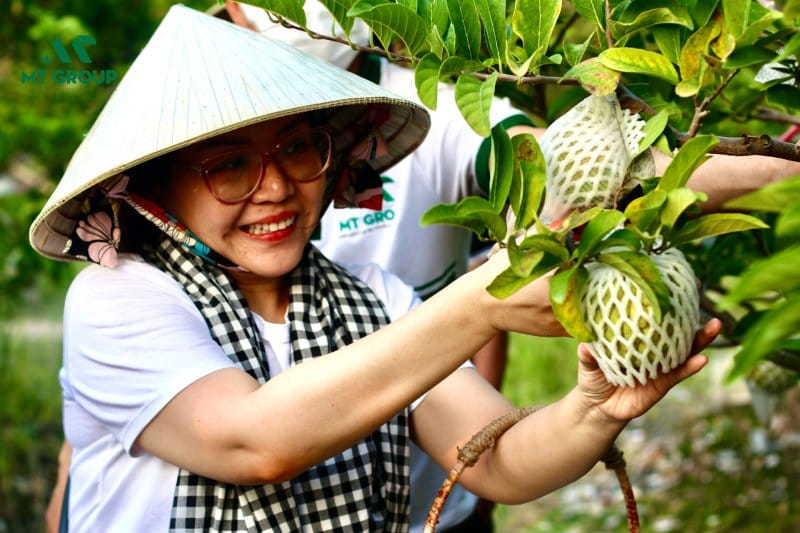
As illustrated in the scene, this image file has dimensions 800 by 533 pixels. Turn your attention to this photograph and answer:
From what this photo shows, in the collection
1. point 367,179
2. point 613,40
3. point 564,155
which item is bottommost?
point 367,179

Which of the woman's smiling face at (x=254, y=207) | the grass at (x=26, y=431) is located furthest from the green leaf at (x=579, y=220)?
the grass at (x=26, y=431)

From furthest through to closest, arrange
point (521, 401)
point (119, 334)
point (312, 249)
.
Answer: point (521, 401) < point (312, 249) < point (119, 334)

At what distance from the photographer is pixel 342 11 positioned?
1458mm

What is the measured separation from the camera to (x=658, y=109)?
1455 mm

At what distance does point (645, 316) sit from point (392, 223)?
1.28 metres

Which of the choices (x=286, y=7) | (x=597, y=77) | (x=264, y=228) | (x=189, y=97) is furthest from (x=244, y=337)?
(x=597, y=77)

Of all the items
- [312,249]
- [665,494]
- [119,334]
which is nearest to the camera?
[119,334]

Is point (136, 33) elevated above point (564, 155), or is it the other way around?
point (564, 155)

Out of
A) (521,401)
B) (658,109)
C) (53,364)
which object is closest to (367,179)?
(658,109)

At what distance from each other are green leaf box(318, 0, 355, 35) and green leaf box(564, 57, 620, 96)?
0.33m

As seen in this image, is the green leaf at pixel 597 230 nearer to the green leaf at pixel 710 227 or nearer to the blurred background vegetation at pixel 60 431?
the green leaf at pixel 710 227

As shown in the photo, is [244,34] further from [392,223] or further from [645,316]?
[645,316]

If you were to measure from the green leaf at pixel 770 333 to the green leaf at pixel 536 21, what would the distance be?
1.71 feet

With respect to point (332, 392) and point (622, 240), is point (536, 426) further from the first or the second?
point (622, 240)
